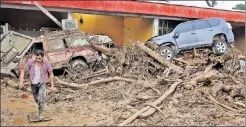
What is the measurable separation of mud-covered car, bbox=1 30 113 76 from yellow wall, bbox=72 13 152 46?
22.9 ft

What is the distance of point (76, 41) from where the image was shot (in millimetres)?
13641

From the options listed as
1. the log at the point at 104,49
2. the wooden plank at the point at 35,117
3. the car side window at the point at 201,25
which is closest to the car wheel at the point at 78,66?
the log at the point at 104,49

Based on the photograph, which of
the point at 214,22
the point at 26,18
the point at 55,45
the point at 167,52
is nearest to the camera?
the point at 55,45

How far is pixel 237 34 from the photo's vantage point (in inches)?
998

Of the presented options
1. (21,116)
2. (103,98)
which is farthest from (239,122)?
(21,116)

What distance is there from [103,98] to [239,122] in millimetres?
3681

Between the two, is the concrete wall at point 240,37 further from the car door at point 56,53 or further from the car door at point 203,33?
the car door at point 56,53

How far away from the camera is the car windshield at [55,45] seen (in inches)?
517

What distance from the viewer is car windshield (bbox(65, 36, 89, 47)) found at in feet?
44.3

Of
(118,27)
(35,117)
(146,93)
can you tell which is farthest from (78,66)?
(118,27)

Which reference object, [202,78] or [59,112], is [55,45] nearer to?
[59,112]

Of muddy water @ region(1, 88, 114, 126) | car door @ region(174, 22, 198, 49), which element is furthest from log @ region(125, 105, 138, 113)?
car door @ region(174, 22, 198, 49)

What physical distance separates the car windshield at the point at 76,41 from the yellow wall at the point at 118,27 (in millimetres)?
6881

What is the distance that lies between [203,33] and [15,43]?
8.24 m
